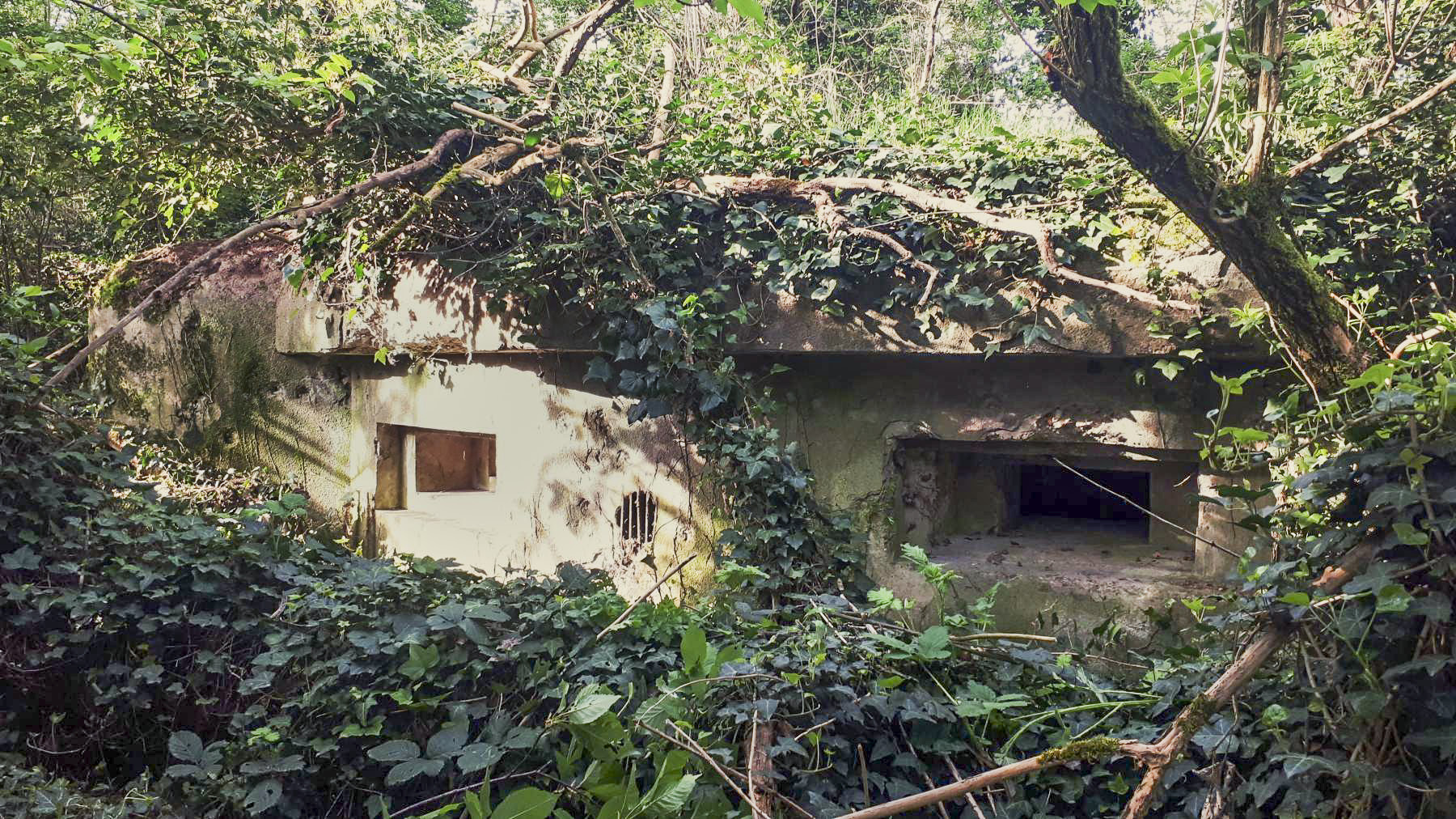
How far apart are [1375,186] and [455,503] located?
16.5 ft

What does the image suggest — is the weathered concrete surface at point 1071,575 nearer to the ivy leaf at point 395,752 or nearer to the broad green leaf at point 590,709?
the broad green leaf at point 590,709

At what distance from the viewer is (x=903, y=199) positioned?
4.05 m

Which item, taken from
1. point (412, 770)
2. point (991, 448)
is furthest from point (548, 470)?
point (412, 770)

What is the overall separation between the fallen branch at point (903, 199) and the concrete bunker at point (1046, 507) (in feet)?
2.41

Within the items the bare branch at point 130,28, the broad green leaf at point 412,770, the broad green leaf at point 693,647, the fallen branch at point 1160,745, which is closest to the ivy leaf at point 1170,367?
the fallen branch at point 1160,745

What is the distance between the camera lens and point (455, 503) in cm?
588

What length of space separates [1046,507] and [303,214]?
4.00 metres

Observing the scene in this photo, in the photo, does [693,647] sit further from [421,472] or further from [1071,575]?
[421,472]

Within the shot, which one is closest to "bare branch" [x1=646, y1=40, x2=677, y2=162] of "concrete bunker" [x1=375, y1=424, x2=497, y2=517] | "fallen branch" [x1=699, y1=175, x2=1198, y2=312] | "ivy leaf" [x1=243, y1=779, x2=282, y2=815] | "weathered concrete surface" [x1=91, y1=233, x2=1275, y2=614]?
"fallen branch" [x1=699, y1=175, x2=1198, y2=312]

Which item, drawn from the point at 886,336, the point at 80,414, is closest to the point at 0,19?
the point at 80,414

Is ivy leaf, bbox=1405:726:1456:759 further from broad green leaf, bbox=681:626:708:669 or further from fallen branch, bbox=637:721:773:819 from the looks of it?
broad green leaf, bbox=681:626:708:669

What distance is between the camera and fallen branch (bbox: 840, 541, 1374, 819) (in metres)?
1.84

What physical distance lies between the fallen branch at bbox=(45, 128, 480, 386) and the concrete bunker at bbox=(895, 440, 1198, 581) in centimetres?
259

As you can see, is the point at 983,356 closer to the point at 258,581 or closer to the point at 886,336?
the point at 886,336
